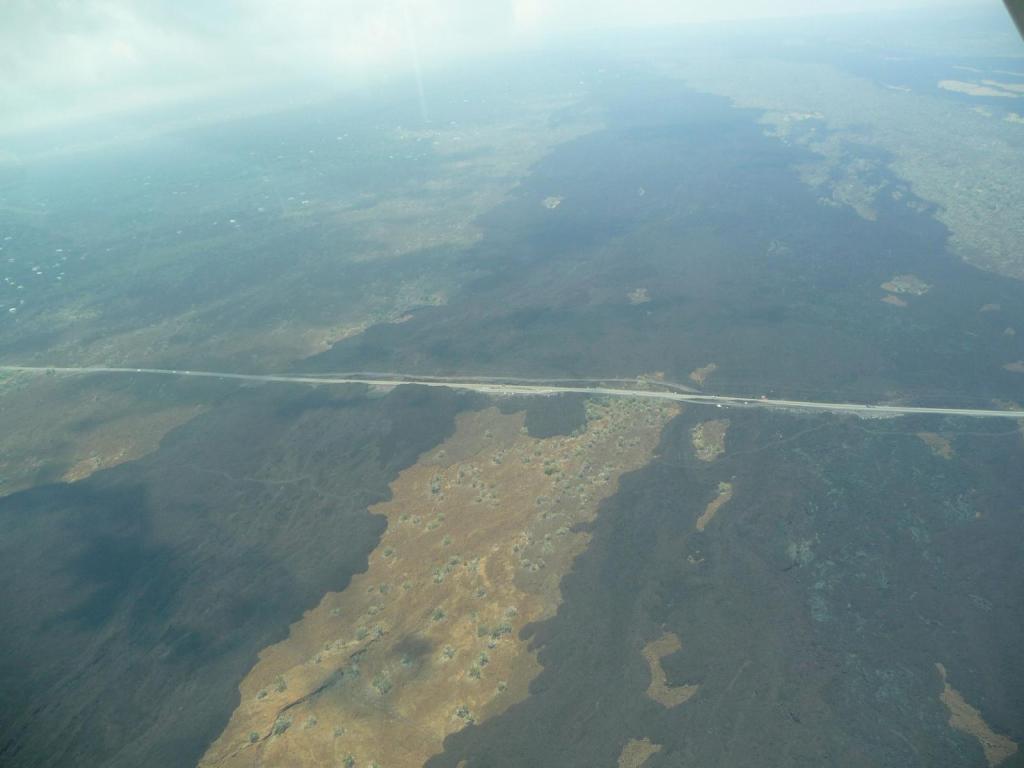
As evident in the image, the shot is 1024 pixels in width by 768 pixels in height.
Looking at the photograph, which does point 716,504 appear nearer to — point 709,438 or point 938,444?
point 709,438

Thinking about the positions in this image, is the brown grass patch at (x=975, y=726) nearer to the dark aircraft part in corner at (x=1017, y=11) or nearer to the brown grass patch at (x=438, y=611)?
the brown grass patch at (x=438, y=611)

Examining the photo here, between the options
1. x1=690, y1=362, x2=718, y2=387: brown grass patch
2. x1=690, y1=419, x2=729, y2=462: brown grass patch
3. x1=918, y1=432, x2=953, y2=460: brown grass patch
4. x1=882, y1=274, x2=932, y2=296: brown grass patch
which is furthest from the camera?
x1=882, y1=274, x2=932, y2=296: brown grass patch

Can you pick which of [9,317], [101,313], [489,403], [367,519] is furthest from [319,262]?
[367,519]

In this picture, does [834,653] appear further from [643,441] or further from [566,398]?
[566,398]

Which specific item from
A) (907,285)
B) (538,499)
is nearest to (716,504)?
(538,499)

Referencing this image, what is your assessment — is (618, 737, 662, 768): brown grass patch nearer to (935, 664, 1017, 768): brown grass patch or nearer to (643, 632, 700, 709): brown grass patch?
(643, 632, 700, 709): brown grass patch

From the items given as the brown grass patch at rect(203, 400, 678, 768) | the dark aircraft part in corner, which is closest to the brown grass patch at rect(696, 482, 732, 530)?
the brown grass patch at rect(203, 400, 678, 768)
